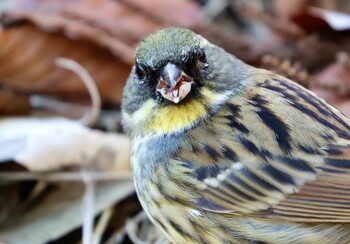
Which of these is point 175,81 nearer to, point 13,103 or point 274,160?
point 274,160

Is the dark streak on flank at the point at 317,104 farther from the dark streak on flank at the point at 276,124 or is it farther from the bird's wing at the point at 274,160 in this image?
the dark streak on flank at the point at 276,124

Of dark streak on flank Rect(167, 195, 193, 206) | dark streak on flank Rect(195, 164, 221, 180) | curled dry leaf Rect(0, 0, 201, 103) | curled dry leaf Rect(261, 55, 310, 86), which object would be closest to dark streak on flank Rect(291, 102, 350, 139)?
dark streak on flank Rect(195, 164, 221, 180)

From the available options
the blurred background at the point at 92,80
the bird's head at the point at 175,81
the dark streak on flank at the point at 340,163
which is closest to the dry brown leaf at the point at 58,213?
the blurred background at the point at 92,80

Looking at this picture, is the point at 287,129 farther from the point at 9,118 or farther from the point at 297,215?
the point at 9,118

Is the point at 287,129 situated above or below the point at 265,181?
above

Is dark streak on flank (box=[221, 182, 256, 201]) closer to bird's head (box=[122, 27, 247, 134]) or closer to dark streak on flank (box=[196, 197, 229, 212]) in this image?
dark streak on flank (box=[196, 197, 229, 212])

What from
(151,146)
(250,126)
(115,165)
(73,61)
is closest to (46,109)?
(73,61)
